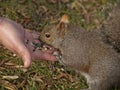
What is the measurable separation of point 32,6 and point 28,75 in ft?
3.94

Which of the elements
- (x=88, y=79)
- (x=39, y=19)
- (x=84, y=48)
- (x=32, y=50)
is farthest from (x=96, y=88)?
(x=39, y=19)

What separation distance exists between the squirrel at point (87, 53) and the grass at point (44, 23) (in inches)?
7.1

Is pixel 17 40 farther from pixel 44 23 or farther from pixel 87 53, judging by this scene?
pixel 44 23

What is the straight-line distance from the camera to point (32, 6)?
4.61 meters

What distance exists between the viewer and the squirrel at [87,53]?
3.28 meters

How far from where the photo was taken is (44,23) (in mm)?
4328

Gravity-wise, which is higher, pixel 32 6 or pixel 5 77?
pixel 32 6

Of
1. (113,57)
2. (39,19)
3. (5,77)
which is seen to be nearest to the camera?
(113,57)

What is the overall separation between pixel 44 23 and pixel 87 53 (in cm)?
101

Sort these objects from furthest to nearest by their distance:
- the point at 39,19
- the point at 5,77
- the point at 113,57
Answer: the point at 39,19 → the point at 5,77 → the point at 113,57

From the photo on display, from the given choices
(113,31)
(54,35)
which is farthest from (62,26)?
(113,31)

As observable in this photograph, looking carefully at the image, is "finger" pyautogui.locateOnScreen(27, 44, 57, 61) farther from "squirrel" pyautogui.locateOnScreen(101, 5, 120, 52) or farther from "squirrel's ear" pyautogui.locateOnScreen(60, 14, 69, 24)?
"squirrel" pyautogui.locateOnScreen(101, 5, 120, 52)

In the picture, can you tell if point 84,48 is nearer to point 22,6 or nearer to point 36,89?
point 36,89

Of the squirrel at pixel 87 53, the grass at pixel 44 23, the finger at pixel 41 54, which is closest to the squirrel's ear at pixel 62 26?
the squirrel at pixel 87 53
